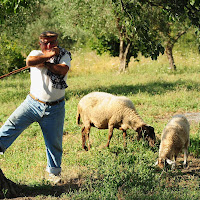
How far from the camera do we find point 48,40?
5.08m

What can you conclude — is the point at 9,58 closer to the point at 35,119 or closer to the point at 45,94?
the point at 35,119

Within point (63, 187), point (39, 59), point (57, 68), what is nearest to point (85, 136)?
point (63, 187)

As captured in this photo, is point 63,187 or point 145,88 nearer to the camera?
point 63,187

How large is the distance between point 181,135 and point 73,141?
9.31 feet

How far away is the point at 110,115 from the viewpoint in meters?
8.00

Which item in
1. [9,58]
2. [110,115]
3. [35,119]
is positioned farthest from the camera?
[9,58]

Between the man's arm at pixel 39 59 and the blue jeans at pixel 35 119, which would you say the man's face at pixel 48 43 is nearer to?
the man's arm at pixel 39 59

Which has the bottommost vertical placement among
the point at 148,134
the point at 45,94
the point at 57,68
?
the point at 148,134

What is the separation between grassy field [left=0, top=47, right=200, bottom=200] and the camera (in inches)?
194

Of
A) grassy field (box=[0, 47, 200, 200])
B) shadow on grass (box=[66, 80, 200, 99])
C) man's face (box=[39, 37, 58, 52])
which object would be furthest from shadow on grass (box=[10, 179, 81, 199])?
shadow on grass (box=[66, 80, 200, 99])

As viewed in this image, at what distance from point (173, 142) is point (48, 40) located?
10.4 ft

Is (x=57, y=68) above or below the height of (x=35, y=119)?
above

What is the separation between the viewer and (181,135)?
6.99 m

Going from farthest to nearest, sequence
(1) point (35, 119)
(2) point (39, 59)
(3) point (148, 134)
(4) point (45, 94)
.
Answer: (3) point (148, 134) < (1) point (35, 119) < (4) point (45, 94) < (2) point (39, 59)
